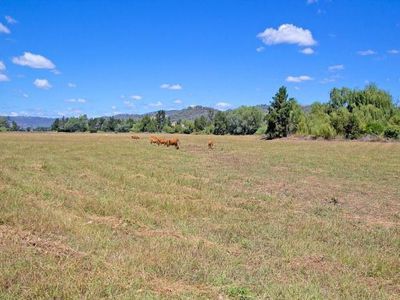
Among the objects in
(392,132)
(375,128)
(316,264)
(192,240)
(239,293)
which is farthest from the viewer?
(375,128)

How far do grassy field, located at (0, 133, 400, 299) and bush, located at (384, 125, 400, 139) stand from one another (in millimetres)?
65183

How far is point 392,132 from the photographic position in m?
77.3

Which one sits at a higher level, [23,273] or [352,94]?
[352,94]

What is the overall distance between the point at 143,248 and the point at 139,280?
1709 millimetres

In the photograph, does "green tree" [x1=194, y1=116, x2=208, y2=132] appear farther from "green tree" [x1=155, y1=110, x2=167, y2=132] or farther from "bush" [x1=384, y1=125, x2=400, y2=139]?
"bush" [x1=384, y1=125, x2=400, y2=139]

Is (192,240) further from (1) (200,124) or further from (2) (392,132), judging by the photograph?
(1) (200,124)

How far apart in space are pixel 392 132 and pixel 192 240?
76.8m

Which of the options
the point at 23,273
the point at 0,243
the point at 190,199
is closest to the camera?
the point at 23,273

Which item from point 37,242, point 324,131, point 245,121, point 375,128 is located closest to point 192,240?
point 37,242

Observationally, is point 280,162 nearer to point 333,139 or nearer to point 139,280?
point 139,280

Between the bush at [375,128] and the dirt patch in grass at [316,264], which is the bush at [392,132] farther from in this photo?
the dirt patch in grass at [316,264]

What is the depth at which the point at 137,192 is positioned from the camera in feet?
46.8

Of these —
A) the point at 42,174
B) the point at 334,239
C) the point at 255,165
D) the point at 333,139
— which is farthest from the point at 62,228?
the point at 333,139

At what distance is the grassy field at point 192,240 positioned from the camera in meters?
6.27
